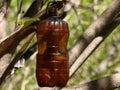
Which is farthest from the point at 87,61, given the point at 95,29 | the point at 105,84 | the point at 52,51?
the point at 52,51

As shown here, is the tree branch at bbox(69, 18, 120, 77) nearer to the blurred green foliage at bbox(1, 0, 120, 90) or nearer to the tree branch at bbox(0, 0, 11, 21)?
the tree branch at bbox(0, 0, 11, 21)

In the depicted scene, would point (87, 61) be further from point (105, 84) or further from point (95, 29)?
point (105, 84)

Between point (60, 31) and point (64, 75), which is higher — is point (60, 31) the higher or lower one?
the higher one

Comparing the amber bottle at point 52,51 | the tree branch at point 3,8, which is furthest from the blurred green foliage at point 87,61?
the amber bottle at point 52,51

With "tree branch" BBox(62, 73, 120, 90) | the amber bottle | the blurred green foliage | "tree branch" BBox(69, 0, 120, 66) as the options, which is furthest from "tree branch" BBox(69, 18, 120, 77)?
the blurred green foliage

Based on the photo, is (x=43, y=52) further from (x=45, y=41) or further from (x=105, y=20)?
(x=105, y=20)

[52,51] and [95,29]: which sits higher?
[52,51]

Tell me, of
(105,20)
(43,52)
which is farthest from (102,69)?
(43,52)

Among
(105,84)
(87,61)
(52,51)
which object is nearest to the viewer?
(52,51)
